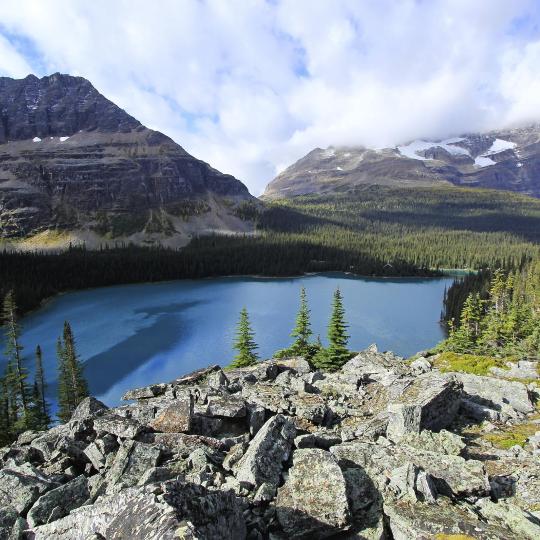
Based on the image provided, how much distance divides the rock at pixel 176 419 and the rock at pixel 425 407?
326 inches

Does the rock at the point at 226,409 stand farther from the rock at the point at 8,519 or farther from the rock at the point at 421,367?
the rock at the point at 421,367

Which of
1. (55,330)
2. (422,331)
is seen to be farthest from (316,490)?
(55,330)

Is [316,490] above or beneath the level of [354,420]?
above

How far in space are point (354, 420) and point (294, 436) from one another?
7468 mm

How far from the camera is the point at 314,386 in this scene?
2536cm

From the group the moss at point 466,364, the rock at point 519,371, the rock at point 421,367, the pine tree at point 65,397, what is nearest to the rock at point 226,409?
the rock at point 421,367

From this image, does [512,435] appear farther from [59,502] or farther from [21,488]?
Result: [21,488]

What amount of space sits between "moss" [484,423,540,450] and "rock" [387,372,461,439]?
79.2 inches

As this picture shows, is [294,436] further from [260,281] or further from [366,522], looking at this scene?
[260,281]

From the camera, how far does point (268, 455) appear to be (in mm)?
11992

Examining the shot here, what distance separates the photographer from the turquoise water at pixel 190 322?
2749 inches

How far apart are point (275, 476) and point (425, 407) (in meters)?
9.35

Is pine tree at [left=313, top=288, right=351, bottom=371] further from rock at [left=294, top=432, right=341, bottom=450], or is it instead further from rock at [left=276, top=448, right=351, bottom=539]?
rock at [left=276, top=448, right=351, bottom=539]

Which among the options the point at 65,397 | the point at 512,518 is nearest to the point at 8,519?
the point at 512,518
